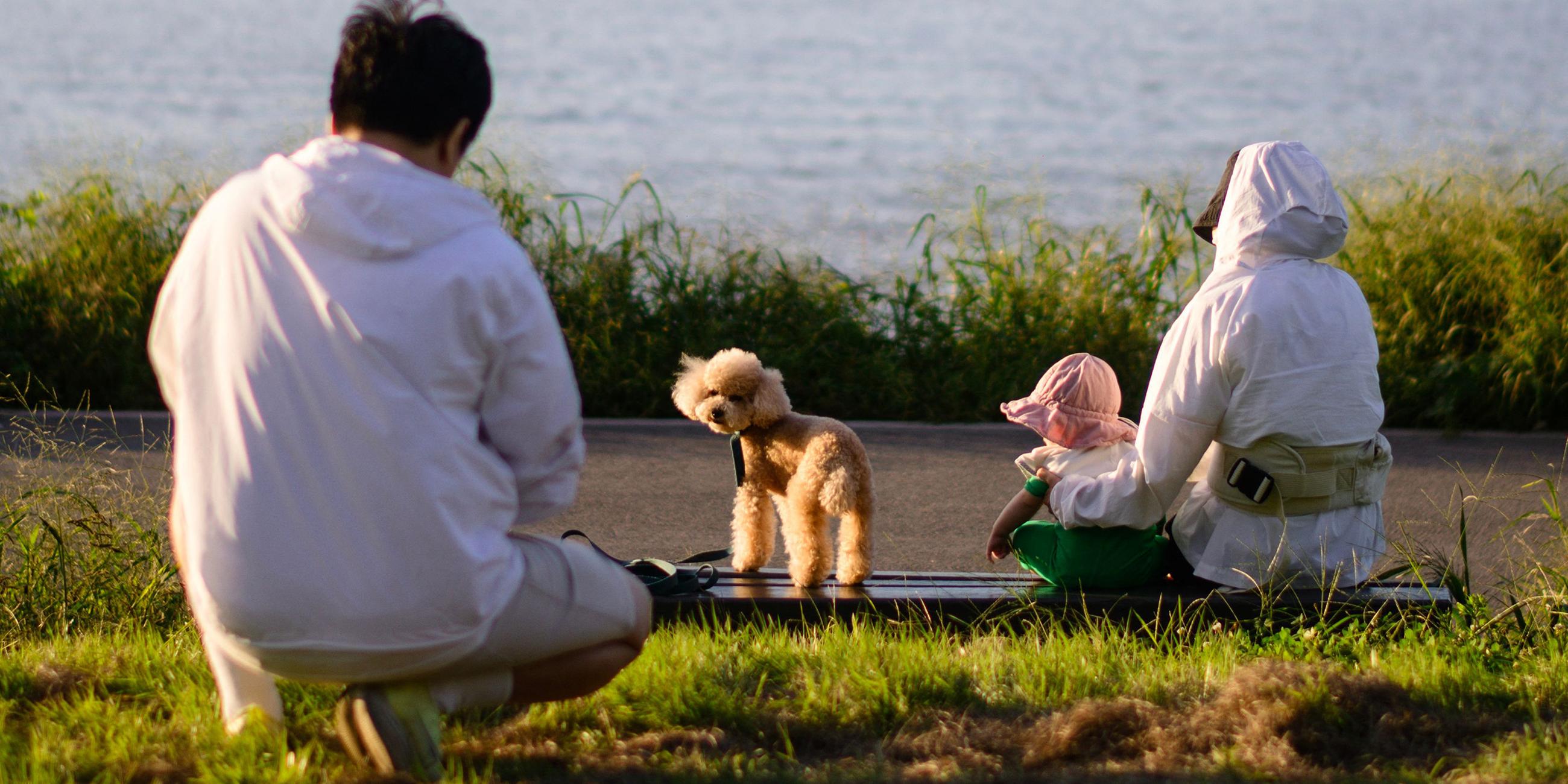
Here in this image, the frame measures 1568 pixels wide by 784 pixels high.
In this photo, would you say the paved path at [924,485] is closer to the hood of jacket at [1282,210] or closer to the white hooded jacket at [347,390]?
the hood of jacket at [1282,210]

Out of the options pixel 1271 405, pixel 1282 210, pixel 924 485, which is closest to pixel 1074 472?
pixel 1271 405

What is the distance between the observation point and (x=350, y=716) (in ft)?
8.91

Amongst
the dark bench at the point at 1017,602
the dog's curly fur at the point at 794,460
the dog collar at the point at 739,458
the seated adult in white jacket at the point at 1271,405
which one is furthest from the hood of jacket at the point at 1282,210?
the dog collar at the point at 739,458

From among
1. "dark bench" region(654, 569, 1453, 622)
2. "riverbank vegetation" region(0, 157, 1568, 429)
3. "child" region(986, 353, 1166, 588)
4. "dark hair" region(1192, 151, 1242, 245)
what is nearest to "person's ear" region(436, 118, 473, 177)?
"dark bench" region(654, 569, 1453, 622)

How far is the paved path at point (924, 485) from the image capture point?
5.52m

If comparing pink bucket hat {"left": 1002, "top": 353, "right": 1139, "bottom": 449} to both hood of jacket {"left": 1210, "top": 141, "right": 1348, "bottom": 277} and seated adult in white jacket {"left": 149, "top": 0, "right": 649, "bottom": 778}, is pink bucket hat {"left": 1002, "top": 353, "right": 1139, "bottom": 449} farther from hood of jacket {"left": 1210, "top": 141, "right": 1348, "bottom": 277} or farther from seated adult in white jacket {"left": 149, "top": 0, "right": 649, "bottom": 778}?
seated adult in white jacket {"left": 149, "top": 0, "right": 649, "bottom": 778}

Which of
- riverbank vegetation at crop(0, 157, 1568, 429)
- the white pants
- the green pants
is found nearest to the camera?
the white pants

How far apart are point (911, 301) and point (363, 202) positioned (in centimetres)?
599

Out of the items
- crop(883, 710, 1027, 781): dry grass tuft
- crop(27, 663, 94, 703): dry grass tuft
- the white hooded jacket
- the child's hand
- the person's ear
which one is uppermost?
the person's ear

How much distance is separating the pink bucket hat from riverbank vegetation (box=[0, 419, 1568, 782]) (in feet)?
1.76

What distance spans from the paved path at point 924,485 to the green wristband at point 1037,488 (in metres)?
1.35

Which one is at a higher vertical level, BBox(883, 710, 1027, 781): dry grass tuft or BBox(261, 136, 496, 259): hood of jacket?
BBox(261, 136, 496, 259): hood of jacket

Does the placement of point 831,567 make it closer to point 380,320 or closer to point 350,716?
point 350,716

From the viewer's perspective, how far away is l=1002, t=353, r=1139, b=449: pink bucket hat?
3961 millimetres
